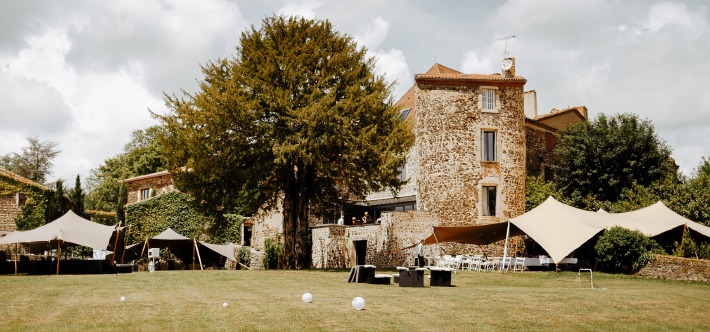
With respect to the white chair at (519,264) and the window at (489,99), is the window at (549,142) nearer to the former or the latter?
the window at (489,99)

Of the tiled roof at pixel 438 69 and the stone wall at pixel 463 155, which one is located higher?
the tiled roof at pixel 438 69

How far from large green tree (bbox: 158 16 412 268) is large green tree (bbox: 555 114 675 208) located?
16.1 metres

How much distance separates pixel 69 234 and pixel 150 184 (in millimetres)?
25484

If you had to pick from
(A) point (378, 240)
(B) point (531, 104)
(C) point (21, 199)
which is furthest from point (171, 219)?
(B) point (531, 104)

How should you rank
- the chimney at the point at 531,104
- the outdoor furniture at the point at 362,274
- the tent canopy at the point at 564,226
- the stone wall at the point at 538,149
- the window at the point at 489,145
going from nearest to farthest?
the outdoor furniture at the point at 362,274 < the tent canopy at the point at 564,226 < the window at the point at 489,145 < the stone wall at the point at 538,149 < the chimney at the point at 531,104

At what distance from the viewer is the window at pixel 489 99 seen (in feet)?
126

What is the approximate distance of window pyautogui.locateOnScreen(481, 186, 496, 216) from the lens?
37719 millimetres

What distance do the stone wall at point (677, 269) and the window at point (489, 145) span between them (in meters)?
12.7

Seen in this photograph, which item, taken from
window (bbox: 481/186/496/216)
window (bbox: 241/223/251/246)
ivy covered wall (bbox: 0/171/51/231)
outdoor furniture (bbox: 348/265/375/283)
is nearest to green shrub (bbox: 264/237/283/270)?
window (bbox: 241/223/251/246)

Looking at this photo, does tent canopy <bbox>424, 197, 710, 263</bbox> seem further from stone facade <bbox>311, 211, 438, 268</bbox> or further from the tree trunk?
the tree trunk

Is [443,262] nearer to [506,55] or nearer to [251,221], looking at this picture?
[506,55]

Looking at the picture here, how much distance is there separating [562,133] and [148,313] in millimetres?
37060

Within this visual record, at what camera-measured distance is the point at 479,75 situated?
128ft

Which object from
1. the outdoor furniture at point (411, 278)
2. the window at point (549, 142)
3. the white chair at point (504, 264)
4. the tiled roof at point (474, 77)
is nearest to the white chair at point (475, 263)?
the white chair at point (504, 264)
